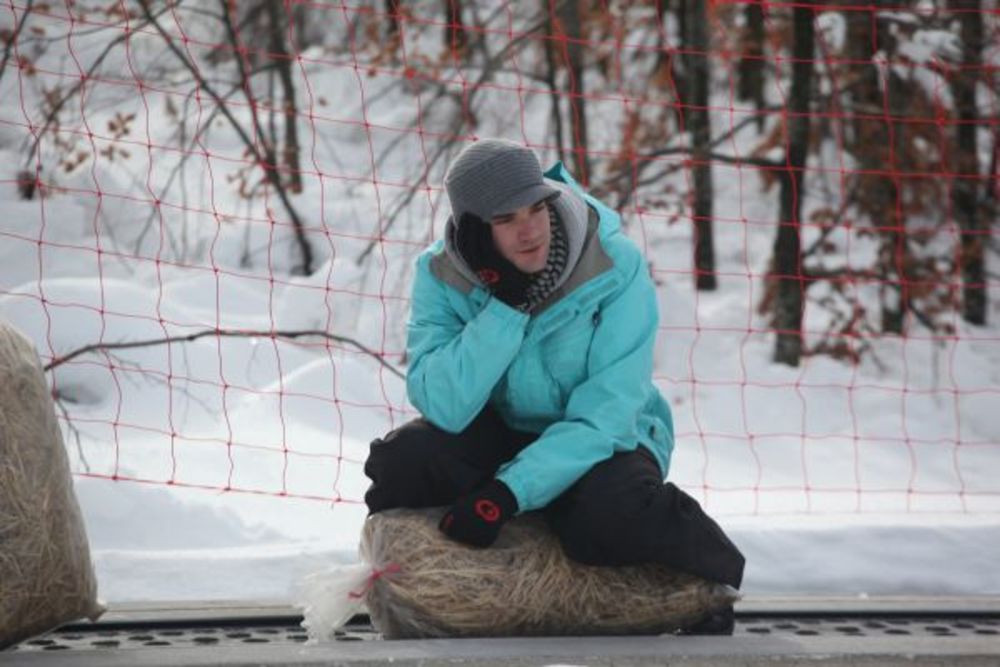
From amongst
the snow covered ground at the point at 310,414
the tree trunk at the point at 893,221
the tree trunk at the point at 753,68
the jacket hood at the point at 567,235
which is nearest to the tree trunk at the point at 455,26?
the snow covered ground at the point at 310,414

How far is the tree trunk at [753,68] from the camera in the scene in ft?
34.7

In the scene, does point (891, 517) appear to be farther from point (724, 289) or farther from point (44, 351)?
point (724, 289)

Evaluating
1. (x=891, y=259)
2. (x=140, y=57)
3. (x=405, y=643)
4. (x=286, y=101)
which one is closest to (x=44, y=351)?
(x=405, y=643)

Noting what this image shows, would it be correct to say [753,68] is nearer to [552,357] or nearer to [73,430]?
[73,430]

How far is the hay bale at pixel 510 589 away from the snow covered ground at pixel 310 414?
808 mm

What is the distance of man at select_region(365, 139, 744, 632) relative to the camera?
9.17ft

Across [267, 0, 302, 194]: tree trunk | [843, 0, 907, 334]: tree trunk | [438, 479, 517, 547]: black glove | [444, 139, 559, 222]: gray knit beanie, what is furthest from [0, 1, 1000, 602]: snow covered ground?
[444, 139, 559, 222]: gray knit beanie

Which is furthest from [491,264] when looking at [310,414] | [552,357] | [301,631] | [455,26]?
[310,414]

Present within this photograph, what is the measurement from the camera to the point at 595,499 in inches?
111

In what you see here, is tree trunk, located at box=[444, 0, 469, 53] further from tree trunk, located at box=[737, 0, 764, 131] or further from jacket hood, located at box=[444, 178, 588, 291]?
tree trunk, located at box=[737, 0, 764, 131]

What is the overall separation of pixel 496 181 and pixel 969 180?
6659 mm

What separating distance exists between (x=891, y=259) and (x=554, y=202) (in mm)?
5983

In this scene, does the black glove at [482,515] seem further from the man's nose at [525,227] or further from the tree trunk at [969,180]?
the tree trunk at [969,180]

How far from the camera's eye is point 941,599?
3424mm
